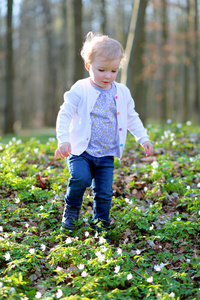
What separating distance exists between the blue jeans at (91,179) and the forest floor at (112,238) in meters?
0.32

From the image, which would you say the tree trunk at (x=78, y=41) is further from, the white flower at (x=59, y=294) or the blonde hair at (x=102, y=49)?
the white flower at (x=59, y=294)

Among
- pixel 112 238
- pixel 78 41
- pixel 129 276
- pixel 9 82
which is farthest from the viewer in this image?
pixel 9 82

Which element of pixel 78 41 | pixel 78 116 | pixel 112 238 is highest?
pixel 78 41

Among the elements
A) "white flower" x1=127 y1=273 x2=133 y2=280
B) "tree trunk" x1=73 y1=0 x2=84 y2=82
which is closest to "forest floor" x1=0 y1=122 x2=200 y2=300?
"white flower" x1=127 y1=273 x2=133 y2=280

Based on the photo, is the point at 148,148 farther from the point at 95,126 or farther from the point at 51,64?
the point at 51,64

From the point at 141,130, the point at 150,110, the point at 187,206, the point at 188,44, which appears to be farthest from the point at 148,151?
the point at 150,110

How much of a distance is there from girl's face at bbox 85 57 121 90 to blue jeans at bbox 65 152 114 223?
31.7 inches

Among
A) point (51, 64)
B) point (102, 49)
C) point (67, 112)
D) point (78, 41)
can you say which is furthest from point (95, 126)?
point (51, 64)

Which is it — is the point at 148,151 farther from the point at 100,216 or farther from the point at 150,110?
the point at 150,110

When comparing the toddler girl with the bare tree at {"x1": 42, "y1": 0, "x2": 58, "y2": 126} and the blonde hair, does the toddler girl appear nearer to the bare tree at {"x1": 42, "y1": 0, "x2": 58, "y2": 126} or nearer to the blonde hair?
the blonde hair

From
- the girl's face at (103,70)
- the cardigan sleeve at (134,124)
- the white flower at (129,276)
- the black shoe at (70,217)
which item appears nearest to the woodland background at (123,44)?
the cardigan sleeve at (134,124)

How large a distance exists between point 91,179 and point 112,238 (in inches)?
29.5

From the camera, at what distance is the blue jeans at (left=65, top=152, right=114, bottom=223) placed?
3490mm

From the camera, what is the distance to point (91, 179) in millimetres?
3666
